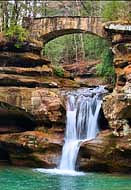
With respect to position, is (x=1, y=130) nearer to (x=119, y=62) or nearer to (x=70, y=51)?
(x=119, y=62)

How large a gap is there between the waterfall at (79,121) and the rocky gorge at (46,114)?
294 millimetres

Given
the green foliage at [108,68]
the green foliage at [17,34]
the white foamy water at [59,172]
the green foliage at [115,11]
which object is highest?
the green foliage at [115,11]

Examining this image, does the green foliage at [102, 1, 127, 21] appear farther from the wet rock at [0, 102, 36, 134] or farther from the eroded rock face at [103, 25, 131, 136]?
the wet rock at [0, 102, 36, 134]

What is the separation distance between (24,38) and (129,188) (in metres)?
11.3

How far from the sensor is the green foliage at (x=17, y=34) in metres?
24.2

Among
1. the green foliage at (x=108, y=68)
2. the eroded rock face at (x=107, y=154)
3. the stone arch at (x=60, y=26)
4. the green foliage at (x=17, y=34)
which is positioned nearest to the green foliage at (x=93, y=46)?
the stone arch at (x=60, y=26)

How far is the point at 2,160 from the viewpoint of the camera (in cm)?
2244

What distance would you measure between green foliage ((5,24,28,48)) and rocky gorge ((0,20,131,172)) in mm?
316

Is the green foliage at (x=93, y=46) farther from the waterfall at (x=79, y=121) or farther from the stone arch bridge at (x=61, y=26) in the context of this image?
the waterfall at (x=79, y=121)

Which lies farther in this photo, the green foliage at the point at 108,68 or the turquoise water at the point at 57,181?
the green foliage at the point at 108,68

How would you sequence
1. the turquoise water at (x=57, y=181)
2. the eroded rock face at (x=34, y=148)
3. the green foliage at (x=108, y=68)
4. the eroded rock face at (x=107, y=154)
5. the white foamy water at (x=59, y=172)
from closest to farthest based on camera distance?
the turquoise water at (x=57, y=181) → the white foamy water at (x=59, y=172) → the eroded rock face at (x=107, y=154) → the eroded rock face at (x=34, y=148) → the green foliage at (x=108, y=68)

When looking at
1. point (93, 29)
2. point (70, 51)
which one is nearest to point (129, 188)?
point (93, 29)

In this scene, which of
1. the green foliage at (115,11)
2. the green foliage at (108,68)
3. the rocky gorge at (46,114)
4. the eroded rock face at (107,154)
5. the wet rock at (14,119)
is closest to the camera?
the eroded rock face at (107,154)

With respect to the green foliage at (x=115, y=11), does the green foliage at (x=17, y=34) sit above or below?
below
